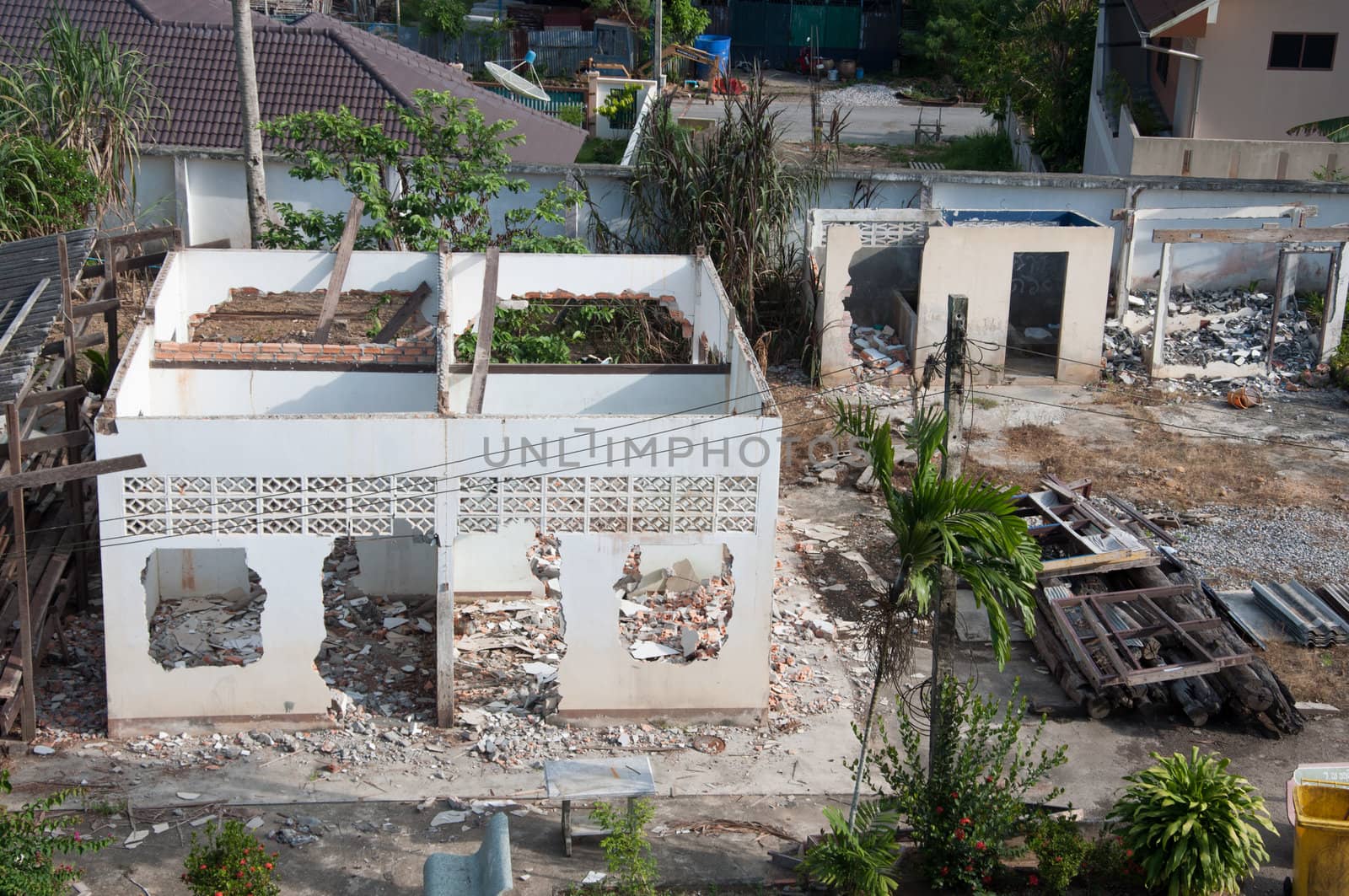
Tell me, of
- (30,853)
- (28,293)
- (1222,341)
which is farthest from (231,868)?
(1222,341)

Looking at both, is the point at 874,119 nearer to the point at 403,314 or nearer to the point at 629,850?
the point at 403,314

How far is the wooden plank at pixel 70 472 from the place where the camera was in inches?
373

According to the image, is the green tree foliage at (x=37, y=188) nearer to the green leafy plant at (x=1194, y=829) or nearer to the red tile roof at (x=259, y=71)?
the red tile roof at (x=259, y=71)

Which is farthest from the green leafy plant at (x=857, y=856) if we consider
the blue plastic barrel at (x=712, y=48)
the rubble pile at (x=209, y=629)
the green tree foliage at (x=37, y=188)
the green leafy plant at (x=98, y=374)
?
the blue plastic barrel at (x=712, y=48)

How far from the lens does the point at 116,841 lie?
9.02m

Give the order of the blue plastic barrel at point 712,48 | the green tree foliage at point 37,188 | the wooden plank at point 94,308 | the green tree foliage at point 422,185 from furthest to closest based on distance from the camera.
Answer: the blue plastic barrel at point 712,48 → the green tree foliage at point 422,185 → the green tree foliage at point 37,188 → the wooden plank at point 94,308

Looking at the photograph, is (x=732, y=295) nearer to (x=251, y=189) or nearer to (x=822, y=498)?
(x=822, y=498)

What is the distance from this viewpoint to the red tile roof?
22016mm

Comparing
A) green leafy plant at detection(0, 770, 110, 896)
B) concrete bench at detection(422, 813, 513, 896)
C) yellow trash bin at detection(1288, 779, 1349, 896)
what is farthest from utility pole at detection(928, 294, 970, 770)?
green leafy plant at detection(0, 770, 110, 896)

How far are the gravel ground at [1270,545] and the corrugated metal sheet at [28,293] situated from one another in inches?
433

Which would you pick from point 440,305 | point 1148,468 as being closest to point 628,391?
point 440,305

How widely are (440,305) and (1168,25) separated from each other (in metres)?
17.1

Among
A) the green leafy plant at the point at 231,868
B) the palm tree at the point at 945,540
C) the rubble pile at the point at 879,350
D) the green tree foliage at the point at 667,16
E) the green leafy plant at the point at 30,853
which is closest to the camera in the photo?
the green leafy plant at the point at 30,853

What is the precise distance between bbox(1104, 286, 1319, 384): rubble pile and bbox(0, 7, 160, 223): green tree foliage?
14438 millimetres
